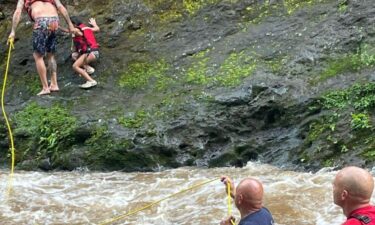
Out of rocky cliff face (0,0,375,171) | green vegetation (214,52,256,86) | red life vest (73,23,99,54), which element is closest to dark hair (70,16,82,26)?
rocky cliff face (0,0,375,171)

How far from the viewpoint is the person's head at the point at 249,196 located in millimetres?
3768

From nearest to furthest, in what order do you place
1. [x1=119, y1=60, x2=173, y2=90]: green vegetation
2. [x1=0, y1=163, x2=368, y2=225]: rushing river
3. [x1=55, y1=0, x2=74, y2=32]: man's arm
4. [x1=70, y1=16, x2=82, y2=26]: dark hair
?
[x1=0, y1=163, x2=368, y2=225]: rushing river
[x1=119, y1=60, x2=173, y2=90]: green vegetation
[x1=55, y1=0, x2=74, y2=32]: man's arm
[x1=70, y1=16, x2=82, y2=26]: dark hair

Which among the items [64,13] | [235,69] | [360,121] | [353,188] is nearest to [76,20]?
[64,13]

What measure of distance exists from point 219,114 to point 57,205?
260 cm

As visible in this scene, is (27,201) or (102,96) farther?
(102,96)

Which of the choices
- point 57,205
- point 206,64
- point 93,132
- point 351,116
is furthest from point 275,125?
point 57,205

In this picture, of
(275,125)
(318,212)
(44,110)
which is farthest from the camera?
(44,110)

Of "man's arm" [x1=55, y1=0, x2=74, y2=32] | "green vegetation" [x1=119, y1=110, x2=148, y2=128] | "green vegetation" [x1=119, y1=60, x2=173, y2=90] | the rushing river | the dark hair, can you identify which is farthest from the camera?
the dark hair

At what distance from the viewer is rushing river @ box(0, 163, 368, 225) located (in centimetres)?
589

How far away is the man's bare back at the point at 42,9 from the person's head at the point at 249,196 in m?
6.45

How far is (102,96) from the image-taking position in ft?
30.4

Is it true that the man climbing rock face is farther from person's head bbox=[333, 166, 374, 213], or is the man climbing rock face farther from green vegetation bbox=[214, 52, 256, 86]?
person's head bbox=[333, 166, 374, 213]

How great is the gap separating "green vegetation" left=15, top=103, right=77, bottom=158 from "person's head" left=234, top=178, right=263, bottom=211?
4.98 m

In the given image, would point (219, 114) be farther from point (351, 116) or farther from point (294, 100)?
point (351, 116)
